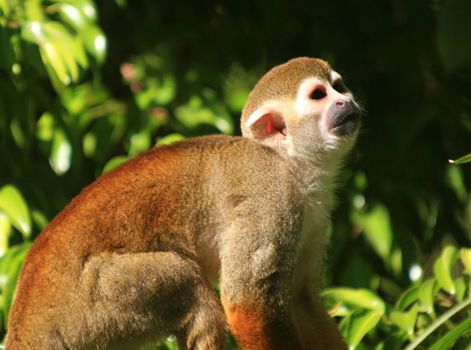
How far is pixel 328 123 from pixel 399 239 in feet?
4.07

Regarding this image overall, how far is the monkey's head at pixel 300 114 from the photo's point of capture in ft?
13.3

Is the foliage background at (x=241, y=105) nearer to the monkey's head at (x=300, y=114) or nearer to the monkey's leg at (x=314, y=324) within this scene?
the monkey's leg at (x=314, y=324)

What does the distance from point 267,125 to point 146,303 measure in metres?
1.07

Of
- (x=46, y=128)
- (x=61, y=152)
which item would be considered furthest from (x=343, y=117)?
(x=46, y=128)

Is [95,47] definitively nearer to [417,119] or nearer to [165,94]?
[165,94]

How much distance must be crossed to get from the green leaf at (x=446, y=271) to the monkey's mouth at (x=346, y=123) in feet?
2.32

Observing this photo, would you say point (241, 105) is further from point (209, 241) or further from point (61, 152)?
point (209, 241)

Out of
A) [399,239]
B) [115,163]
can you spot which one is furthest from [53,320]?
[399,239]

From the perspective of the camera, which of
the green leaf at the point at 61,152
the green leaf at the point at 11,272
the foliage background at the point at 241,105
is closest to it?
the green leaf at the point at 11,272

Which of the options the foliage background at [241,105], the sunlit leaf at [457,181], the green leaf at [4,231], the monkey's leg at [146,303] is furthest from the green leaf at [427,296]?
the green leaf at [4,231]

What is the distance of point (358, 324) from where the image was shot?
395cm

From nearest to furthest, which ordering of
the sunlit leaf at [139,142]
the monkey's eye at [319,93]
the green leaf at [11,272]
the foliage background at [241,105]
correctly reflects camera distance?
the green leaf at [11,272]
the monkey's eye at [319,93]
the foliage background at [241,105]
the sunlit leaf at [139,142]

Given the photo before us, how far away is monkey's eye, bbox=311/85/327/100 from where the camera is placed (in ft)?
13.4

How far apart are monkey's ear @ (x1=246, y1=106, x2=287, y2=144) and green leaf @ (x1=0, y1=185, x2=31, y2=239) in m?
1.15
